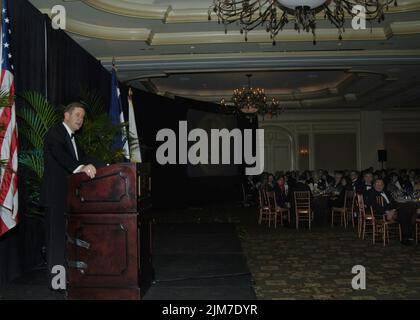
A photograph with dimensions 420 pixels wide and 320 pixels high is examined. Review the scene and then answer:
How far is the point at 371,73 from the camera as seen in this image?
10930 millimetres

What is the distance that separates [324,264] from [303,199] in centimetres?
356

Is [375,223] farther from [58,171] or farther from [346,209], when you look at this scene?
[58,171]

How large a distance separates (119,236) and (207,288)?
128cm

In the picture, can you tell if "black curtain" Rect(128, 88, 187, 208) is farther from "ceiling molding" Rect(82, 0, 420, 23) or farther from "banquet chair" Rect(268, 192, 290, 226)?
"ceiling molding" Rect(82, 0, 420, 23)

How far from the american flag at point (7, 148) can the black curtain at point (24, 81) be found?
519mm

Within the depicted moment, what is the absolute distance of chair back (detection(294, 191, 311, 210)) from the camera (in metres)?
9.34

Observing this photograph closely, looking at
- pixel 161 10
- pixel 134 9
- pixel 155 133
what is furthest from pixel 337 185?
pixel 134 9

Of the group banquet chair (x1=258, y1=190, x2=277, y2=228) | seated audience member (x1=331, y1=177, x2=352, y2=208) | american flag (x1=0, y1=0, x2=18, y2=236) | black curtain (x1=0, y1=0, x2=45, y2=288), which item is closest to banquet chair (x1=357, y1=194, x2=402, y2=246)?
seated audience member (x1=331, y1=177, x2=352, y2=208)

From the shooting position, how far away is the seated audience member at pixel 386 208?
7.34m

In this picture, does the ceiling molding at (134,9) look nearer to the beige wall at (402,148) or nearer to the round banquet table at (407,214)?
the round banquet table at (407,214)

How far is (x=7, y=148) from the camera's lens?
438 centimetres

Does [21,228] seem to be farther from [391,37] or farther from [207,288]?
[391,37]

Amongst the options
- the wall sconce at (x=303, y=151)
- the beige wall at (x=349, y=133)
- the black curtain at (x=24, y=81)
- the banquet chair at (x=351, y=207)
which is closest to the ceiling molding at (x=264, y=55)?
the banquet chair at (x=351, y=207)

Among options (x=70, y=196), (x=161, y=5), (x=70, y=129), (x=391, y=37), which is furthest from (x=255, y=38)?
(x=70, y=196)
